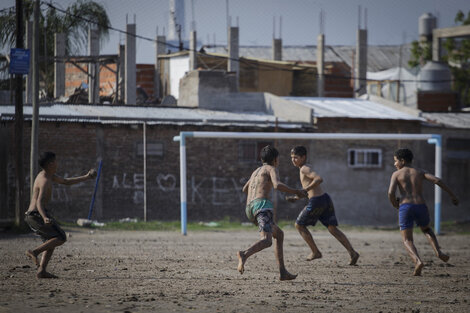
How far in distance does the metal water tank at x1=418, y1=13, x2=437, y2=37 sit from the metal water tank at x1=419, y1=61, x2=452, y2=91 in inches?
626

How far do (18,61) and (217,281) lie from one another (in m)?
10.1

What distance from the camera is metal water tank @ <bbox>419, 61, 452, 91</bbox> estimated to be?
3712 cm

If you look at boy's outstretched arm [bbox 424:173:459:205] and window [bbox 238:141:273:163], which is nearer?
boy's outstretched arm [bbox 424:173:459:205]

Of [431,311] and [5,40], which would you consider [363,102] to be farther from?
[431,311]

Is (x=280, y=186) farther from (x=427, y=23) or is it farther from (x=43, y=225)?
(x=427, y=23)

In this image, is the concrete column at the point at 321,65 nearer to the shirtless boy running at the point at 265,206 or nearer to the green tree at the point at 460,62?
the green tree at the point at 460,62

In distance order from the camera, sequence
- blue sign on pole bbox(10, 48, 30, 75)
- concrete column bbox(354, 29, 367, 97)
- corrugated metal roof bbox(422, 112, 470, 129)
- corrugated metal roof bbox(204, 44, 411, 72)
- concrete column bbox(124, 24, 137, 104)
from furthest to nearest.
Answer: corrugated metal roof bbox(204, 44, 411, 72) < concrete column bbox(354, 29, 367, 97) < concrete column bbox(124, 24, 137, 104) < corrugated metal roof bbox(422, 112, 470, 129) < blue sign on pole bbox(10, 48, 30, 75)

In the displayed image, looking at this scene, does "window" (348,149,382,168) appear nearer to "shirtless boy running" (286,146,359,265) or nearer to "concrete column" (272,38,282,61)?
"shirtless boy running" (286,146,359,265)

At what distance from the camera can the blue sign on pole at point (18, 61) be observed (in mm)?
16969

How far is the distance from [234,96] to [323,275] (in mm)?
17977

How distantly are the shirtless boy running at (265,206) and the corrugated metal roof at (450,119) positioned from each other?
61.0 feet

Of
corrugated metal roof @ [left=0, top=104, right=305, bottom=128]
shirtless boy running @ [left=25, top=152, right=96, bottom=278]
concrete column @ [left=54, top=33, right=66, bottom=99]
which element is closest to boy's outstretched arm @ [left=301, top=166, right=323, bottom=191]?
shirtless boy running @ [left=25, top=152, right=96, bottom=278]

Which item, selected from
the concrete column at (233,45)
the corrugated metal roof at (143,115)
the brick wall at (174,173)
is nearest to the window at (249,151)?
the brick wall at (174,173)

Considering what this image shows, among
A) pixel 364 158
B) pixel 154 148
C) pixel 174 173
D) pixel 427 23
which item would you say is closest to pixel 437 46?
pixel 427 23
